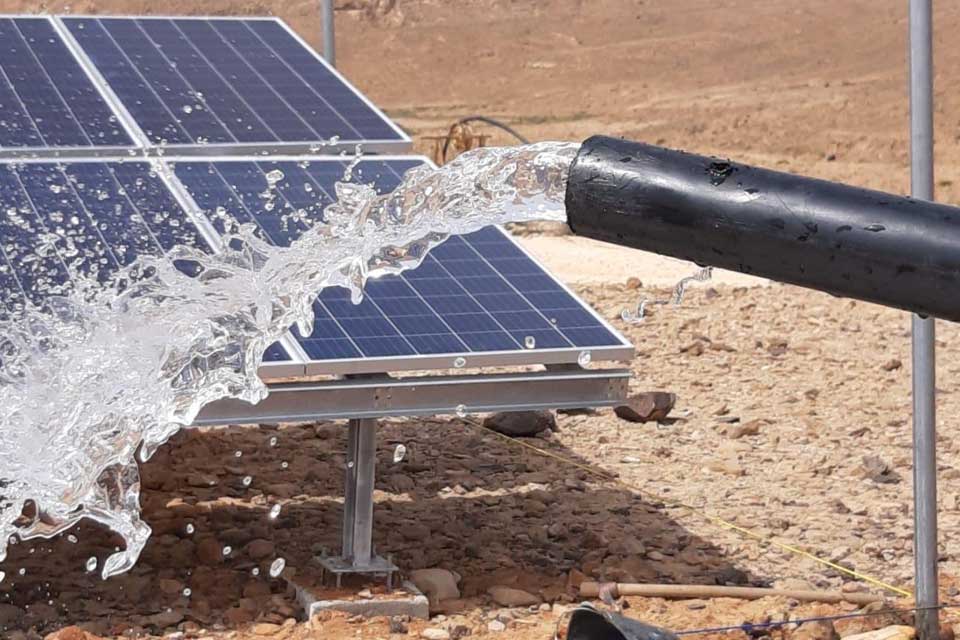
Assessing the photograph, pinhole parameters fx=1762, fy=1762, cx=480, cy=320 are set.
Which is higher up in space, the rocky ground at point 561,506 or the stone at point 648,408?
the stone at point 648,408

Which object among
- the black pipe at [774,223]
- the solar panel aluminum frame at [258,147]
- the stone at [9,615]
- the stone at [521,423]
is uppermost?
the solar panel aluminum frame at [258,147]

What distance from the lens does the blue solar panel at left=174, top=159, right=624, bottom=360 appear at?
21.0 feet

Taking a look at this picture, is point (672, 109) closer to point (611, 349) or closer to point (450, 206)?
point (611, 349)

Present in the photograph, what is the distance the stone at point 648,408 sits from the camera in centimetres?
985

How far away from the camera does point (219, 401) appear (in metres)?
6.00

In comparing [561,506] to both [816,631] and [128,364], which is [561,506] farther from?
[128,364]

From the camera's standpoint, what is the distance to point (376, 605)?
21.3 feet

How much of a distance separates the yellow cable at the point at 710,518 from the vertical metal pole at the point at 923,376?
673 mm

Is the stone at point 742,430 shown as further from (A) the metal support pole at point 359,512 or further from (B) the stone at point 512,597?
(A) the metal support pole at point 359,512

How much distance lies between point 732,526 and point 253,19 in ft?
14.2

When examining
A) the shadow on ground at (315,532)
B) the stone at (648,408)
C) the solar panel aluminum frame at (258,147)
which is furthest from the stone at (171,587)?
the stone at (648,408)

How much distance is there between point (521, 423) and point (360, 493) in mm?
3083

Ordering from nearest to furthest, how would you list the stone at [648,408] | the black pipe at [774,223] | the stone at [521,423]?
the black pipe at [774,223]
the stone at [521,423]
the stone at [648,408]

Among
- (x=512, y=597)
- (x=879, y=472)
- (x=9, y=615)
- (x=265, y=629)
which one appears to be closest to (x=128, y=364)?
(x=265, y=629)
